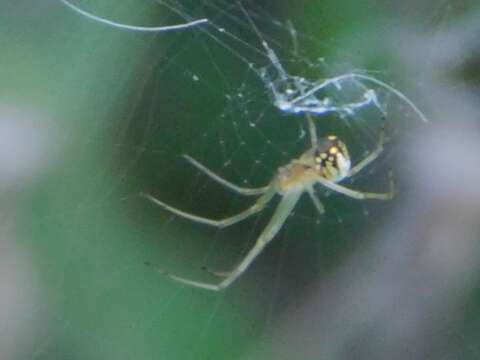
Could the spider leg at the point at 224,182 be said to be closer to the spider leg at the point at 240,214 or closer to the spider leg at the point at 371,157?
the spider leg at the point at 240,214

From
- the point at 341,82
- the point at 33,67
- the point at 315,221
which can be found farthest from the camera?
the point at 315,221

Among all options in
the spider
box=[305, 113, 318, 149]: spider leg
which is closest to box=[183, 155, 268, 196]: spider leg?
the spider

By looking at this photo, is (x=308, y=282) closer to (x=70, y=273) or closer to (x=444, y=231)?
(x=444, y=231)

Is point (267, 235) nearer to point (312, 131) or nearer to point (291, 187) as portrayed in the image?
point (291, 187)

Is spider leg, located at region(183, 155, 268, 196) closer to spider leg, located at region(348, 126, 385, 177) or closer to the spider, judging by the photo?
the spider

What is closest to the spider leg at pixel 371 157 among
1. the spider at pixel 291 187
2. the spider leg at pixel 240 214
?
the spider at pixel 291 187

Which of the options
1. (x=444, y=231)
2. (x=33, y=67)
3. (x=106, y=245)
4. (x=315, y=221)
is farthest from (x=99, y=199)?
(x=444, y=231)
